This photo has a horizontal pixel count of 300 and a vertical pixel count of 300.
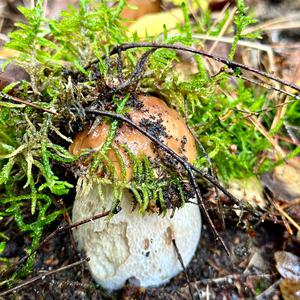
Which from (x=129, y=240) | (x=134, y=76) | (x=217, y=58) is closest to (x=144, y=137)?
(x=134, y=76)

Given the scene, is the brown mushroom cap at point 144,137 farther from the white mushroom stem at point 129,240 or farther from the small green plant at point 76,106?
the white mushroom stem at point 129,240

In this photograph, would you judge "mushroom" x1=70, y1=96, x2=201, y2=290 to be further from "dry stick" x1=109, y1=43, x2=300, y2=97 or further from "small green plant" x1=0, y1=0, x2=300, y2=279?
"dry stick" x1=109, y1=43, x2=300, y2=97

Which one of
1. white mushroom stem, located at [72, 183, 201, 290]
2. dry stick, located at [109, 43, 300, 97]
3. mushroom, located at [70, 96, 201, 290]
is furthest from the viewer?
white mushroom stem, located at [72, 183, 201, 290]

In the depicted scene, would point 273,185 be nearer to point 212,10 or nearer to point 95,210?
point 95,210

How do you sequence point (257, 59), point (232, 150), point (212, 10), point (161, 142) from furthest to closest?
point (212, 10)
point (257, 59)
point (232, 150)
point (161, 142)

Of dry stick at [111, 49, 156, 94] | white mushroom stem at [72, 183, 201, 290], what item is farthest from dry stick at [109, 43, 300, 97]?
white mushroom stem at [72, 183, 201, 290]

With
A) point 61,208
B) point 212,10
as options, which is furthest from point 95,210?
point 212,10
